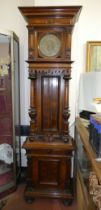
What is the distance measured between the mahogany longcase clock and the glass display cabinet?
28 cm

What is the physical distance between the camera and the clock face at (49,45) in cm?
186

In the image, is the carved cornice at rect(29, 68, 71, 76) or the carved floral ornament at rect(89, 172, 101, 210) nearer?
the carved floral ornament at rect(89, 172, 101, 210)

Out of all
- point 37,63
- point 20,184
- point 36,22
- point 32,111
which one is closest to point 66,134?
point 32,111

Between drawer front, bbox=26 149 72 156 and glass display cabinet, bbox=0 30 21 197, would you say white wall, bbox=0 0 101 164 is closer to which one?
glass display cabinet, bbox=0 30 21 197

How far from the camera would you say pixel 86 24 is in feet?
7.00

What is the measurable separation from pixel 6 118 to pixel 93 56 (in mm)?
1232

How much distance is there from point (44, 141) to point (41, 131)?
12cm

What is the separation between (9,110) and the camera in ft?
7.13

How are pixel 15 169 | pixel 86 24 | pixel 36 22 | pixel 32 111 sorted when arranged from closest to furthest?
pixel 36 22, pixel 32 111, pixel 86 24, pixel 15 169

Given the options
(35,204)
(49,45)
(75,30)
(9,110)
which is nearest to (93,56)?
(75,30)

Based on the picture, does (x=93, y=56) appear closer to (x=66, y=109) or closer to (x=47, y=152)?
(x=66, y=109)

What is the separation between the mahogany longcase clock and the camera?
1803 millimetres

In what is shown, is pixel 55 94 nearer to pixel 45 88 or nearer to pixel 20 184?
pixel 45 88

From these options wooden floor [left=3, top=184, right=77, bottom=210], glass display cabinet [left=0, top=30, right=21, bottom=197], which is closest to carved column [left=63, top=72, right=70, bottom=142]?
glass display cabinet [left=0, top=30, right=21, bottom=197]
